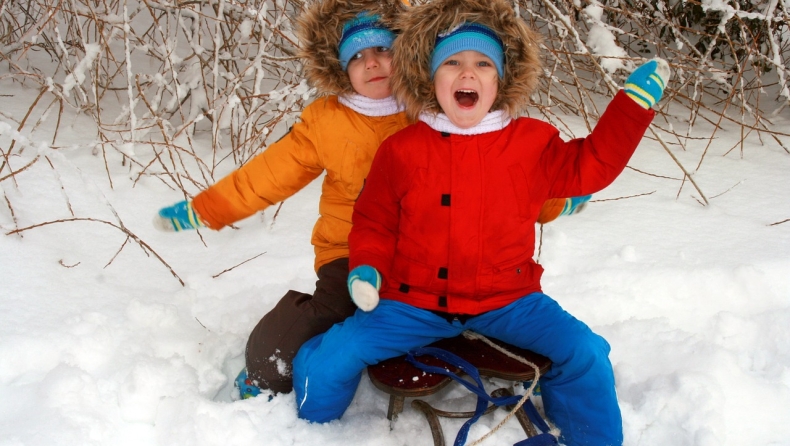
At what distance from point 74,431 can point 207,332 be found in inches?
21.2

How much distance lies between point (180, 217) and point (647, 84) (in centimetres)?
121

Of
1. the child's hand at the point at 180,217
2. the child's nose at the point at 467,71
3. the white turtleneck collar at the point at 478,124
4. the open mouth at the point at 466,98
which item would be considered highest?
the child's nose at the point at 467,71

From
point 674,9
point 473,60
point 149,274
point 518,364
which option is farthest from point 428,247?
point 674,9

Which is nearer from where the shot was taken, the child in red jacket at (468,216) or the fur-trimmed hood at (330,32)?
the child in red jacket at (468,216)

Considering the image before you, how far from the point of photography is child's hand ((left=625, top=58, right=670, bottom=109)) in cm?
145

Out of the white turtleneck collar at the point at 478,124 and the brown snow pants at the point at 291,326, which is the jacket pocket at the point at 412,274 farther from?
the white turtleneck collar at the point at 478,124

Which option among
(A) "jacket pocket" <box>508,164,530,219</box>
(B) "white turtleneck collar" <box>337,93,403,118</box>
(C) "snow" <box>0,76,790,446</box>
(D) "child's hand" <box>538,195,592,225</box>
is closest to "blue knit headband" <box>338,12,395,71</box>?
(B) "white turtleneck collar" <box>337,93,403,118</box>

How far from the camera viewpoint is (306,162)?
184cm

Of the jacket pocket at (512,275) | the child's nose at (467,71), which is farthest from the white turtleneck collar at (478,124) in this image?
the jacket pocket at (512,275)

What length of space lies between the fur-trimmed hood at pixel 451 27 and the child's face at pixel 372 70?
11cm

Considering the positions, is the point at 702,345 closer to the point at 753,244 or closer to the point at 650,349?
the point at 650,349

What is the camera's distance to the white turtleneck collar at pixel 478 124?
1.63 metres

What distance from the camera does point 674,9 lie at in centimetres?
346

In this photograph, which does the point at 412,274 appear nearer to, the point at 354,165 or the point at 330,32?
the point at 354,165
